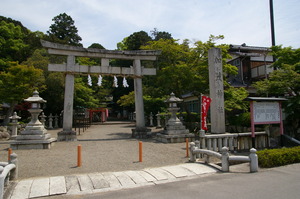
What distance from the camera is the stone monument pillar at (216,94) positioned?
1067 cm

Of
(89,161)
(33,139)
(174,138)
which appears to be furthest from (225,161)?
(33,139)

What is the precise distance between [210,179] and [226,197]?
57.5 inches

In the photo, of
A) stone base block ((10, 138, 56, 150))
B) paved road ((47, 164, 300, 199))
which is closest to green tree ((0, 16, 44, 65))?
stone base block ((10, 138, 56, 150))

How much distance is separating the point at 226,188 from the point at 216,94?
6116mm

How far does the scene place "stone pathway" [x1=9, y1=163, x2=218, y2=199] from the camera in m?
5.49

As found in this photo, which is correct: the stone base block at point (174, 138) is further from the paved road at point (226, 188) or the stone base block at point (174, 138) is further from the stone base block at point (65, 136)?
the paved road at point (226, 188)

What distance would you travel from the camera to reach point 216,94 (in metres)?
10.9

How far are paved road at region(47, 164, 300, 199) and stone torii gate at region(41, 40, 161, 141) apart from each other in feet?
32.0

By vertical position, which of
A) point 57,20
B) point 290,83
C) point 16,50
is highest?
point 57,20

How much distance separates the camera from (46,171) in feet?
23.9

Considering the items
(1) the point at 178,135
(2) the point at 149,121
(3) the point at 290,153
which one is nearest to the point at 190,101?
(2) the point at 149,121

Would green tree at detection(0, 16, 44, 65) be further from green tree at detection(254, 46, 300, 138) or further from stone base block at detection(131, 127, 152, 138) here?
green tree at detection(254, 46, 300, 138)

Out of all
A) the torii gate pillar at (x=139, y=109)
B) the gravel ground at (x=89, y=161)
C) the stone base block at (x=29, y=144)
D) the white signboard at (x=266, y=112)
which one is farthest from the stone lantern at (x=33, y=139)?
the white signboard at (x=266, y=112)

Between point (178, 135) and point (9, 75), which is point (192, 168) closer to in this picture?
point (178, 135)
